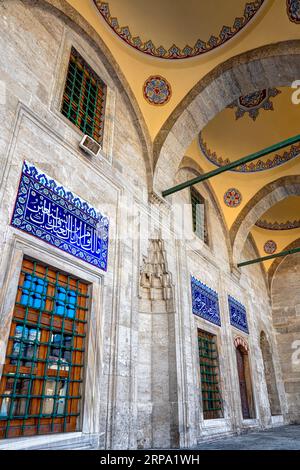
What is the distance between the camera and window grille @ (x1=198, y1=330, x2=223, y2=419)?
5586 millimetres

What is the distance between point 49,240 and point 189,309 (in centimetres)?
285

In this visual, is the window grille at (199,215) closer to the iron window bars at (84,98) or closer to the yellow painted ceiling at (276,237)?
the iron window bars at (84,98)

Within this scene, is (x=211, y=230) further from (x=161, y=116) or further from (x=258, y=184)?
(x=161, y=116)

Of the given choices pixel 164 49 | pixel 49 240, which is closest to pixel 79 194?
pixel 49 240

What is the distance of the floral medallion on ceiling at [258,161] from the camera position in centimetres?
745

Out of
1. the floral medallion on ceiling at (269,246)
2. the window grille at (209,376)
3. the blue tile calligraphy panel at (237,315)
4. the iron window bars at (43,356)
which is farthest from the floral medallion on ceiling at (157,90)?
the floral medallion on ceiling at (269,246)

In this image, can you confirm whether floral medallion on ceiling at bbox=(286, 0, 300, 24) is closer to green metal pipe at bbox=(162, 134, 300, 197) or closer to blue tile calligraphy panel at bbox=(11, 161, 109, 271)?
green metal pipe at bbox=(162, 134, 300, 197)

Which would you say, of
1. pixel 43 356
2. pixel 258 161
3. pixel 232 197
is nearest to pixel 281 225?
pixel 232 197

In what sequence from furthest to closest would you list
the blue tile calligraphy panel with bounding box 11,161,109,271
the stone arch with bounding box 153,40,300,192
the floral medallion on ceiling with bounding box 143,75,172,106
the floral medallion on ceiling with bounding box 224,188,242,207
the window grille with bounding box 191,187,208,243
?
the floral medallion on ceiling with bounding box 224,188,242,207 < the window grille with bounding box 191,187,208,243 < the floral medallion on ceiling with bounding box 143,75,172,106 < the stone arch with bounding box 153,40,300,192 < the blue tile calligraphy panel with bounding box 11,161,109,271

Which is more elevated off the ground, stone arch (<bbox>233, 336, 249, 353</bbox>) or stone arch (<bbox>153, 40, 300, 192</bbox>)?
stone arch (<bbox>153, 40, 300, 192</bbox>)

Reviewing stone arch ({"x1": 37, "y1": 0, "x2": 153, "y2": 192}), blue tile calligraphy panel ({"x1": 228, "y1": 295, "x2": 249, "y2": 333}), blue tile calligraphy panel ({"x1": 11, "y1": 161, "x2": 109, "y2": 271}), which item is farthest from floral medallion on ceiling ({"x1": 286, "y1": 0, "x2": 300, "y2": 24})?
blue tile calligraphy panel ({"x1": 228, "y1": 295, "x2": 249, "y2": 333})

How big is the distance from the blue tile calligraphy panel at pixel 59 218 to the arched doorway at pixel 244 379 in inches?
183

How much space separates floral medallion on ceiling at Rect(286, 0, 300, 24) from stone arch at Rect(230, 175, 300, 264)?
3.82m
